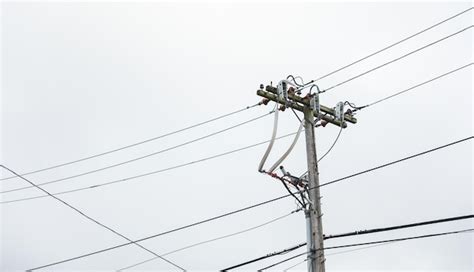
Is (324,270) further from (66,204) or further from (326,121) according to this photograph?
(66,204)

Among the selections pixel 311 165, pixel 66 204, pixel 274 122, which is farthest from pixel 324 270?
pixel 66 204

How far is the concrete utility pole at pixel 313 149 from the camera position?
611 inches

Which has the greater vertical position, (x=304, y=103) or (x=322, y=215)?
(x=304, y=103)

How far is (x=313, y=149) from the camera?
1681 cm

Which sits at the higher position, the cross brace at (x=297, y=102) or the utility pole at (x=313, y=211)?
the cross brace at (x=297, y=102)

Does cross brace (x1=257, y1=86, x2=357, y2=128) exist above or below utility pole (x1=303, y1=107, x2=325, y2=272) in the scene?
above

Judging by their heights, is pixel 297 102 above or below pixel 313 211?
above

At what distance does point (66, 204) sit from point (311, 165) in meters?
7.89

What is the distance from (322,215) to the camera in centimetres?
1606

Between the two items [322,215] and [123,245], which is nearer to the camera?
[322,215]

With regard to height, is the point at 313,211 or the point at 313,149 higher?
the point at 313,149

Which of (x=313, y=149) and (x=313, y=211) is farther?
(x=313, y=149)

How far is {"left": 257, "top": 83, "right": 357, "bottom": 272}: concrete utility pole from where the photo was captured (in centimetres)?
1552

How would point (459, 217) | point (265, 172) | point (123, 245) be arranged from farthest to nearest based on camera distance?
point (123, 245) < point (265, 172) < point (459, 217)
